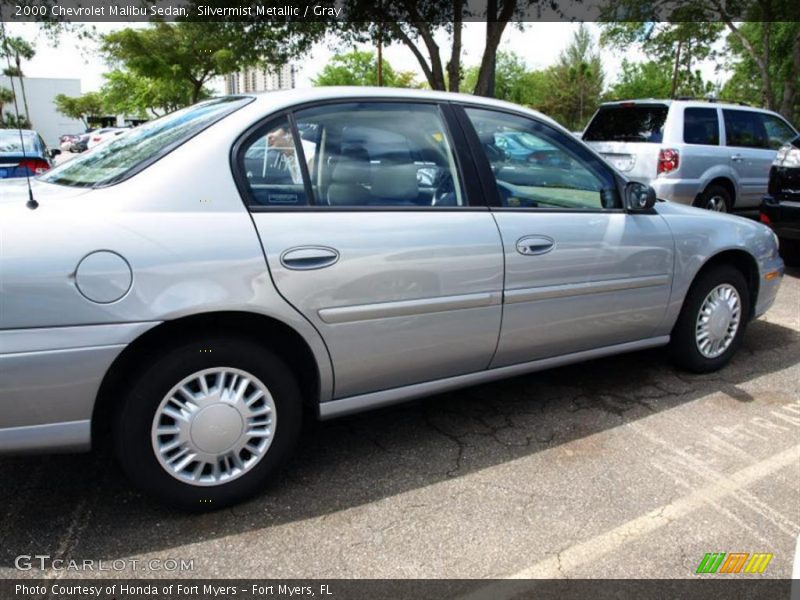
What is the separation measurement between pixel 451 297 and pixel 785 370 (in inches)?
107

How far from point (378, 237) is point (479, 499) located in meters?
1.18

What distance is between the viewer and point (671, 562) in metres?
2.30

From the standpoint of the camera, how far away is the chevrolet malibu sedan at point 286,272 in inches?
85.0

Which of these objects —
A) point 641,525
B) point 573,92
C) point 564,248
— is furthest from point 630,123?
point 573,92

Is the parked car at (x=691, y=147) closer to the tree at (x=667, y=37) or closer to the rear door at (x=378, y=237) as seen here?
the rear door at (x=378, y=237)

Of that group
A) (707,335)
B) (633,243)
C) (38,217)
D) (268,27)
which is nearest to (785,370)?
(707,335)

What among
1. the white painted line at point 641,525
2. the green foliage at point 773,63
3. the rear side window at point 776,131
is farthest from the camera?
the green foliage at point 773,63

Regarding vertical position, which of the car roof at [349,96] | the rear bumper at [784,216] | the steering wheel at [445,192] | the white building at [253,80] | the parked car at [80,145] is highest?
the white building at [253,80]

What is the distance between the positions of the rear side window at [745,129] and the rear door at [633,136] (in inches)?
49.8

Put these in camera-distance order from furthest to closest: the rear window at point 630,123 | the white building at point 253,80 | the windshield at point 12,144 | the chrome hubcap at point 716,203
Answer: the white building at point 253,80 → the chrome hubcap at point 716,203 → the rear window at point 630,123 → the windshield at point 12,144

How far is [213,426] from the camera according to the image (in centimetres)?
244

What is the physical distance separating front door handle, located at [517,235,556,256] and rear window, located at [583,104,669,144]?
5877 millimetres

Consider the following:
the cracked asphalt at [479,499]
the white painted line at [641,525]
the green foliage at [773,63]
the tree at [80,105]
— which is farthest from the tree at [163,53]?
the tree at [80,105]

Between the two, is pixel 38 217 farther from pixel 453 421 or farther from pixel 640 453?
pixel 640 453
